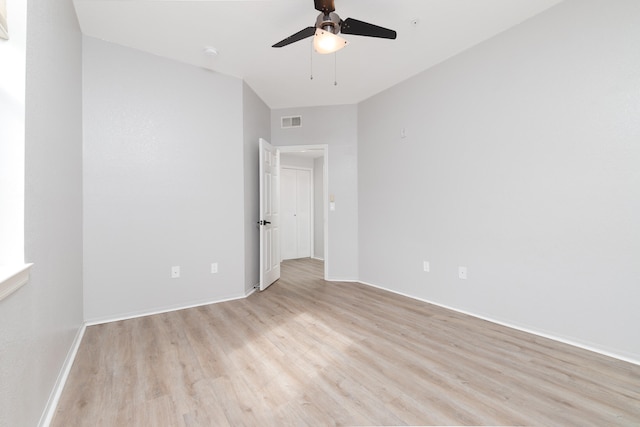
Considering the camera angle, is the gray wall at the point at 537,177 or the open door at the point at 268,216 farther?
the open door at the point at 268,216

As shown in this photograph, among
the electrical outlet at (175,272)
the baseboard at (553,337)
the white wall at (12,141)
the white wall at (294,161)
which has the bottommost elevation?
the baseboard at (553,337)

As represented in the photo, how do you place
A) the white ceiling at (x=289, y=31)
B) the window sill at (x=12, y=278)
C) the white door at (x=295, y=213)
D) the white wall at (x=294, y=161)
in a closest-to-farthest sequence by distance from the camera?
the window sill at (x=12, y=278) < the white ceiling at (x=289, y=31) < the white wall at (x=294, y=161) < the white door at (x=295, y=213)

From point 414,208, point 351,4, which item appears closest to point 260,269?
point 414,208

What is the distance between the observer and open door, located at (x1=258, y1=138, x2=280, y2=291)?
3.80 m

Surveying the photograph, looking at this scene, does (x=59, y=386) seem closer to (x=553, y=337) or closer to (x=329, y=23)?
(x=329, y=23)

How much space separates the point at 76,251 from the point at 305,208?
4632mm

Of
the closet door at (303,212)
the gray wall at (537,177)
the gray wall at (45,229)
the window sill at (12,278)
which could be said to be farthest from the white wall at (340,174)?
the window sill at (12,278)

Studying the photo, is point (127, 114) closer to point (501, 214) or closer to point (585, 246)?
point (501, 214)

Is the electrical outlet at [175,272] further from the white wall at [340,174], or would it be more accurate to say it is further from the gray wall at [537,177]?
the gray wall at [537,177]

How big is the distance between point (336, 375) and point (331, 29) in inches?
93.2

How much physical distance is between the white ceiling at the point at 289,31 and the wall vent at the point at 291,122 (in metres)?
0.88

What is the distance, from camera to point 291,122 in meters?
4.49

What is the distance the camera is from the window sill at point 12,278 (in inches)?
39.1

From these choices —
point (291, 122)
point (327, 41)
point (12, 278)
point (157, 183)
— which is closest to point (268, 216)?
point (157, 183)
